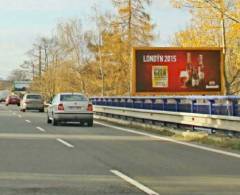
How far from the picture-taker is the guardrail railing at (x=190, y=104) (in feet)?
58.4

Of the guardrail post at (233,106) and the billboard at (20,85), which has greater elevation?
the billboard at (20,85)

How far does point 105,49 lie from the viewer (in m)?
58.9

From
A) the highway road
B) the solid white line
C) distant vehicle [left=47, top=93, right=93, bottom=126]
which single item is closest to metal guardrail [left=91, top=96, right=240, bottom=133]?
the highway road

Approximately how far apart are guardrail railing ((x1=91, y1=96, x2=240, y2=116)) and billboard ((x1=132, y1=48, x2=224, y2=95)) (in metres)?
3.02

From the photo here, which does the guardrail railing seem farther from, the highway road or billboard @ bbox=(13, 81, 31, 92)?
billboard @ bbox=(13, 81, 31, 92)

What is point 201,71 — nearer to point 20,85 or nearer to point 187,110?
point 187,110

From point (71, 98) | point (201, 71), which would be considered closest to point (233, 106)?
point (71, 98)

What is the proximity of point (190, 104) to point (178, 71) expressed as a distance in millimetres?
13511

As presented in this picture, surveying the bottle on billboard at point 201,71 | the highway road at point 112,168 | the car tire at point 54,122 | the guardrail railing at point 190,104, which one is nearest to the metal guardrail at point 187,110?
the guardrail railing at point 190,104

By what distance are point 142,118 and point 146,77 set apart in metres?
7.65

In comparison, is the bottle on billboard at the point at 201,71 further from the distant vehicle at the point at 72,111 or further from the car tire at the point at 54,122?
the car tire at the point at 54,122

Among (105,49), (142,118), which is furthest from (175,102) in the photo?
(105,49)

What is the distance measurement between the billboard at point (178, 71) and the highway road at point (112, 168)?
14.9 meters

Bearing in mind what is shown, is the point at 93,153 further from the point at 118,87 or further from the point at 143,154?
the point at 118,87
